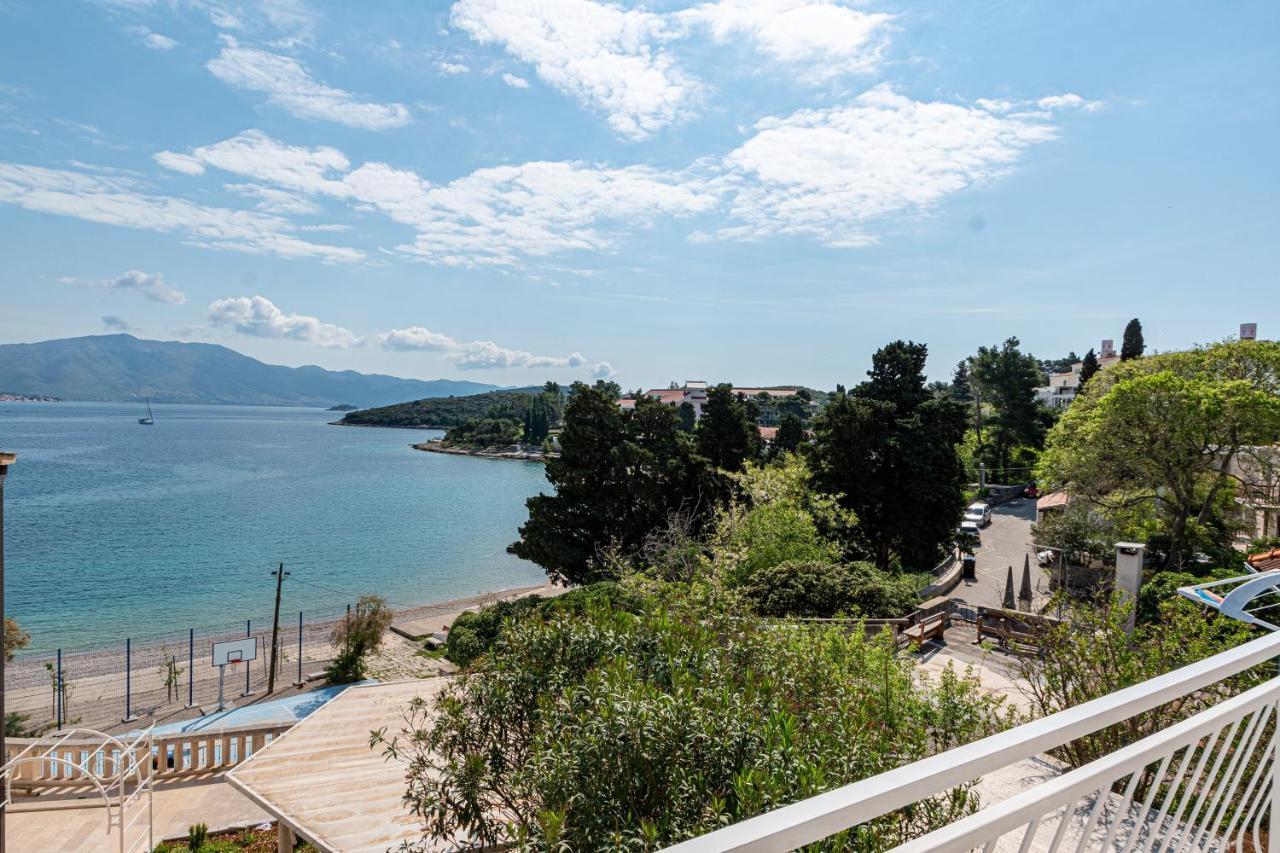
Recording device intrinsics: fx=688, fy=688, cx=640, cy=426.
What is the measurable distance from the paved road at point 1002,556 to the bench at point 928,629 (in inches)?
264

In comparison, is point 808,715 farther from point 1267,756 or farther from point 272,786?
point 272,786

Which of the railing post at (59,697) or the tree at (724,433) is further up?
the tree at (724,433)

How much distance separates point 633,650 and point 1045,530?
21.2m

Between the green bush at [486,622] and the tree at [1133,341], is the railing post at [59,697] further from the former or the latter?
the tree at [1133,341]

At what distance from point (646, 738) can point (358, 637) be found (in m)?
15.9

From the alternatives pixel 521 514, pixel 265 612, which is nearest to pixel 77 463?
pixel 521 514

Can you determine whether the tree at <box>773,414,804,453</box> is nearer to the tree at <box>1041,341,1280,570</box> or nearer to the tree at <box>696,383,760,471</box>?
the tree at <box>696,383,760,471</box>

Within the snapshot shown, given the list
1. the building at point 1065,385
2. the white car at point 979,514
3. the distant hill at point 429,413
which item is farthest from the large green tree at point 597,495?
the distant hill at point 429,413

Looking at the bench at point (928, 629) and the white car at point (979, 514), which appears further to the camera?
the white car at point (979, 514)

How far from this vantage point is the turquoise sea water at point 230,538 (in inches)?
1081

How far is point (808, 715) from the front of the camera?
375cm

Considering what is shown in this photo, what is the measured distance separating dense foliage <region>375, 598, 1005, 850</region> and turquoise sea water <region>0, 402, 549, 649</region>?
26.7 metres

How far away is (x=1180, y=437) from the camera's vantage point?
54.1 ft

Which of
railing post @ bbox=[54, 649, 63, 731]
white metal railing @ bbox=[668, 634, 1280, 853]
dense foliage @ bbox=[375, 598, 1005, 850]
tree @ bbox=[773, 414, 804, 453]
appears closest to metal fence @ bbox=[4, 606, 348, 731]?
railing post @ bbox=[54, 649, 63, 731]
